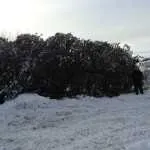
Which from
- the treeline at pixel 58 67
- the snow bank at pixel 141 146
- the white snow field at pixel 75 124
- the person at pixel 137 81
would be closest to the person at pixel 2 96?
the treeline at pixel 58 67

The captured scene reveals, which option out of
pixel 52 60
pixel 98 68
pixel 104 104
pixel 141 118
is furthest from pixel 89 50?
pixel 141 118

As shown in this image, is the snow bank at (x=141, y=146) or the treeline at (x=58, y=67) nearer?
the snow bank at (x=141, y=146)

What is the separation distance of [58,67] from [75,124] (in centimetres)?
620

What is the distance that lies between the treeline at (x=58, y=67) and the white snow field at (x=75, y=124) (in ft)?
4.23

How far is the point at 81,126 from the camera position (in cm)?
1158

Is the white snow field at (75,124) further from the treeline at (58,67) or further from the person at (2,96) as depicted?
the treeline at (58,67)

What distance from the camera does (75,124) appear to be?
12.0 m

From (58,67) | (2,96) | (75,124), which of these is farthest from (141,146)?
(58,67)

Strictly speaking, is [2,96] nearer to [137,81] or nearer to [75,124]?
[75,124]

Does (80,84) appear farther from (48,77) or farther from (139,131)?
(139,131)

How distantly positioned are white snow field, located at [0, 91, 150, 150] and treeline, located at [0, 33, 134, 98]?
129 cm

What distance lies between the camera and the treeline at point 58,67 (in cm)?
1739

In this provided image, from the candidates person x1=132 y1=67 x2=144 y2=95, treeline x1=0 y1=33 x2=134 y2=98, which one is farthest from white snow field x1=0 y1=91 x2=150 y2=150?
person x1=132 y1=67 x2=144 y2=95

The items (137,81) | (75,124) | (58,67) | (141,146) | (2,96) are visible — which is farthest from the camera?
(137,81)
